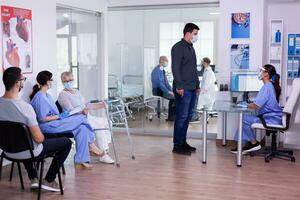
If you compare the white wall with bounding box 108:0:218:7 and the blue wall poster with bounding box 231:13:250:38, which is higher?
the white wall with bounding box 108:0:218:7

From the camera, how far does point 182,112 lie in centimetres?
574

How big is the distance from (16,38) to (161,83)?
2.93 m

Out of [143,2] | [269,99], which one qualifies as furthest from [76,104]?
[143,2]

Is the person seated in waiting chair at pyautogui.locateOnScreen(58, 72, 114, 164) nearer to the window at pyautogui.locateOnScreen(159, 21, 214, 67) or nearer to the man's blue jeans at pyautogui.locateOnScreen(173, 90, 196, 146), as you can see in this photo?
the man's blue jeans at pyautogui.locateOnScreen(173, 90, 196, 146)

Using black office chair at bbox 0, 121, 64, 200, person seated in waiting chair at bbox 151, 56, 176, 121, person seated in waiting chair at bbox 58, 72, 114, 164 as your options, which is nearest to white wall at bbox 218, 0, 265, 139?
person seated in waiting chair at bbox 151, 56, 176, 121

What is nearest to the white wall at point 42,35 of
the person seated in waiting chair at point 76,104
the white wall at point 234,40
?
the person seated in waiting chair at point 76,104

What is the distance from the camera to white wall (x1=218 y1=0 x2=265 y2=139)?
619 cm

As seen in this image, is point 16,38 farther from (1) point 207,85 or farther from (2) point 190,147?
(1) point 207,85

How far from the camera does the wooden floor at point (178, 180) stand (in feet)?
13.5

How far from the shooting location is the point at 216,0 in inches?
257

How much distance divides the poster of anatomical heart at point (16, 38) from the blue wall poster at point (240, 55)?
2.88 metres

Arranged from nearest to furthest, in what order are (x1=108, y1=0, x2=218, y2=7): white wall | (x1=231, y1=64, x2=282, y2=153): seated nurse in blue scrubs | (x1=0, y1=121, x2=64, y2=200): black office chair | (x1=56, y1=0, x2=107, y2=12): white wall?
(x1=0, y1=121, x2=64, y2=200): black office chair, (x1=231, y1=64, x2=282, y2=153): seated nurse in blue scrubs, (x1=56, y1=0, x2=107, y2=12): white wall, (x1=108, y1=0, x2=218, y2=7): white wall

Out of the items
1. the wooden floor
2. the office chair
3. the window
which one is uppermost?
the window

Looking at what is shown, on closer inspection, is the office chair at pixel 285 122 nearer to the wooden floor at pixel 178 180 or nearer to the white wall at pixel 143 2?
the wooden floor at pixel 178 180
